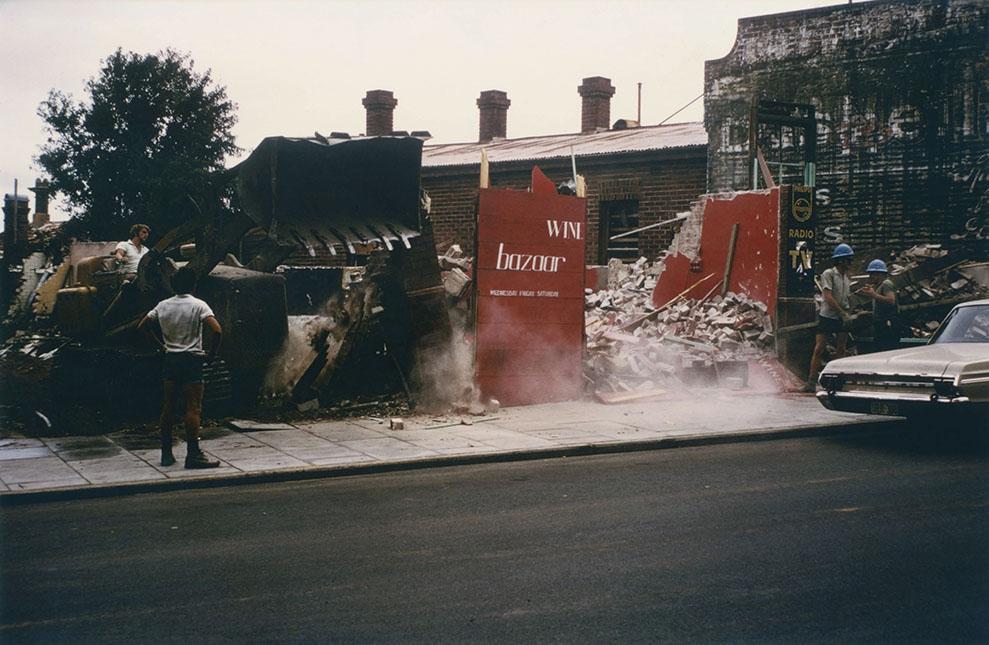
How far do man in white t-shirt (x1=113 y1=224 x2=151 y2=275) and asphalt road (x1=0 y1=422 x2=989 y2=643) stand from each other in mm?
5249

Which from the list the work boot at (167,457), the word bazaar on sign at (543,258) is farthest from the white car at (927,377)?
the work boot at (167,457)

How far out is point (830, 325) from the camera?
13.6m

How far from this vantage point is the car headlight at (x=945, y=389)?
8.96 metres

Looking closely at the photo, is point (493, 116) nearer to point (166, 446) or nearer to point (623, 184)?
point (623, 184)

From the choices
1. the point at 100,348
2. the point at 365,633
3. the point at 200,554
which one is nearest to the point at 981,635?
the point at 365,633

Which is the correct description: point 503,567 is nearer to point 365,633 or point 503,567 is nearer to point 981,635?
point 365,633

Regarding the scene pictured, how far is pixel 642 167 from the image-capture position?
23500mm

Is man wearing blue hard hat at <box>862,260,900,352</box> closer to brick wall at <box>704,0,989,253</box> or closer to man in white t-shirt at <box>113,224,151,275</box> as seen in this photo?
brick wall at <box>704,0,989,253</box>

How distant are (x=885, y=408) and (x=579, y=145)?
59.2 ft

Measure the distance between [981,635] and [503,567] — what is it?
98.7 inches

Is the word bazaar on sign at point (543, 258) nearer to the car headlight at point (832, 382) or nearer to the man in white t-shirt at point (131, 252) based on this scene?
the car headlight at point (832, 382)

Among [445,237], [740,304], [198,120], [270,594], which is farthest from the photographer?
[198,120]

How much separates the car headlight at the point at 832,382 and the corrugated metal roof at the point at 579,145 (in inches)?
516

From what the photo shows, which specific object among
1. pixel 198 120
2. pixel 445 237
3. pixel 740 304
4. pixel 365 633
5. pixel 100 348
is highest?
pixel 198 120
